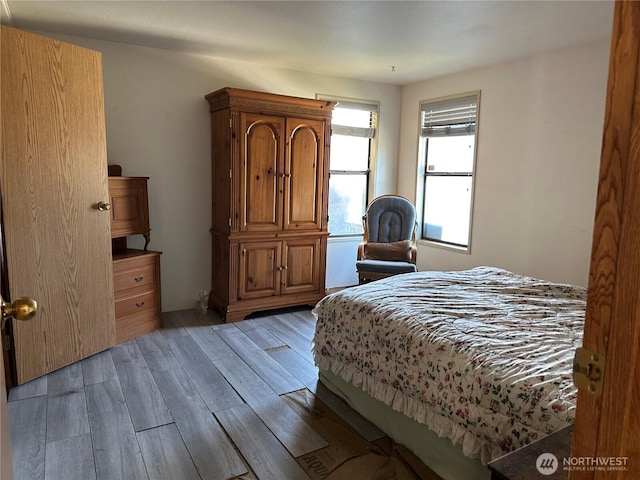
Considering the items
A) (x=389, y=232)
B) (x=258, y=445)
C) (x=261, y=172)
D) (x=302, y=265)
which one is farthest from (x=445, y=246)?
(x=258, y=445)

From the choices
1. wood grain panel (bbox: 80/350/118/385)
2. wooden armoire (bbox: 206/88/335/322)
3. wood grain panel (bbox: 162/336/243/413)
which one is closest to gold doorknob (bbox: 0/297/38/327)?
wood grain panel (bbox: 162/336/243/413)

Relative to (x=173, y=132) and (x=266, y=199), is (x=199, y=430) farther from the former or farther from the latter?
(x=173, y=132)

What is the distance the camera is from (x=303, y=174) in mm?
4156

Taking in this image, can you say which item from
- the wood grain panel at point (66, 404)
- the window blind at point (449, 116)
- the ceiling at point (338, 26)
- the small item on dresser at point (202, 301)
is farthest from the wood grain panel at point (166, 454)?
the window blind at point (449, 116)

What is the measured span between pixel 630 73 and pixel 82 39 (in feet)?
13.0

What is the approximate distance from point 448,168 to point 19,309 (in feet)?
14.5

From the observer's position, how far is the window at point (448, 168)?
4.48 meters

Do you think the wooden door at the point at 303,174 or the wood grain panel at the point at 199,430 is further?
the wooden door at the point at 303,174

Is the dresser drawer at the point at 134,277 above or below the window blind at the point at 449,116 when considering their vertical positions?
below

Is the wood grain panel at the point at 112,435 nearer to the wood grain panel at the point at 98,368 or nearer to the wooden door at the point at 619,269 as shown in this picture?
the wood grain panel at the point at 98,368

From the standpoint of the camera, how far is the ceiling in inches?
109

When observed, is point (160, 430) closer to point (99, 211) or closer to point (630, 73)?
point (99, 211)

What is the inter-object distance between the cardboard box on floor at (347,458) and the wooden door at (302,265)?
1868 millimetres

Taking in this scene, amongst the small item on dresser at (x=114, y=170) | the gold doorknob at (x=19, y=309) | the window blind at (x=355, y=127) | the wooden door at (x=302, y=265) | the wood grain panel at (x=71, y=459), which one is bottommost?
the wood grain panel at (x=71, y=459)
